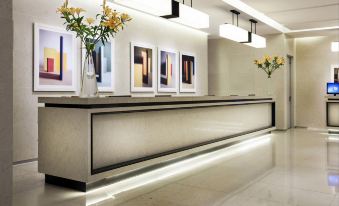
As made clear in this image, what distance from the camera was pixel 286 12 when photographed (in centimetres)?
821

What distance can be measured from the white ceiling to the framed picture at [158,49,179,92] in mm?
1479

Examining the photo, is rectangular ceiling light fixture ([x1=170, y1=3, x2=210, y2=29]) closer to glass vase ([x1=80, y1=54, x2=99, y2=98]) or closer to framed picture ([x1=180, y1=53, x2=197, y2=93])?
glass vase ([x1=80, y1=54, x2=99, y2=98])

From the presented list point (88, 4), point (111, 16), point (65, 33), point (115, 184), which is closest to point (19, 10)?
point (65, 33)

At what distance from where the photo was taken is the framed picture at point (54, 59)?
533 cm

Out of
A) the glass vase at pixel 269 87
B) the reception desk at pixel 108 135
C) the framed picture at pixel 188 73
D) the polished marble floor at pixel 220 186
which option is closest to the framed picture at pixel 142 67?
the framed picture at pixel 188 73

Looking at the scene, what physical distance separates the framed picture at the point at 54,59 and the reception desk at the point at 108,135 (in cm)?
152

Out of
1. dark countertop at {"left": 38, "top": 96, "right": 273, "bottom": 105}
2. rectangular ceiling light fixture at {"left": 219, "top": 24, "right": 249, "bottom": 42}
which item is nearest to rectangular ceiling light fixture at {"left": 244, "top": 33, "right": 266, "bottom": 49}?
rectangular ceiling light fixture at {"left": 219, "top": 24, "right": 249, "bottom": 42}

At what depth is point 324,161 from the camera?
545cm

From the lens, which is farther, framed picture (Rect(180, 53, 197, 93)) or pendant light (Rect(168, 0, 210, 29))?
framed picture (Rect(180, 53, 197, 93))

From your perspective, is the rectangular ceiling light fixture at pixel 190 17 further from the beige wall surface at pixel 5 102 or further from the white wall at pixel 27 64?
the beige wall surface at pixel 5 102

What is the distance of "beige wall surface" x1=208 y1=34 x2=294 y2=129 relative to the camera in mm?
10602

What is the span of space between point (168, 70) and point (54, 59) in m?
3.74

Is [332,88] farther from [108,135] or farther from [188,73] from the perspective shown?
[108,135]

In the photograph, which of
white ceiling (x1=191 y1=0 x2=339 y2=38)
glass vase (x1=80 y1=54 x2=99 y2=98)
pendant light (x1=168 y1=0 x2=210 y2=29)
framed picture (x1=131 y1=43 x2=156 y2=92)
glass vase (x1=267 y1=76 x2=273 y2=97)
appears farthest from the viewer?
glass vase (x1=267 y1=76 x2=273 y2=97)
